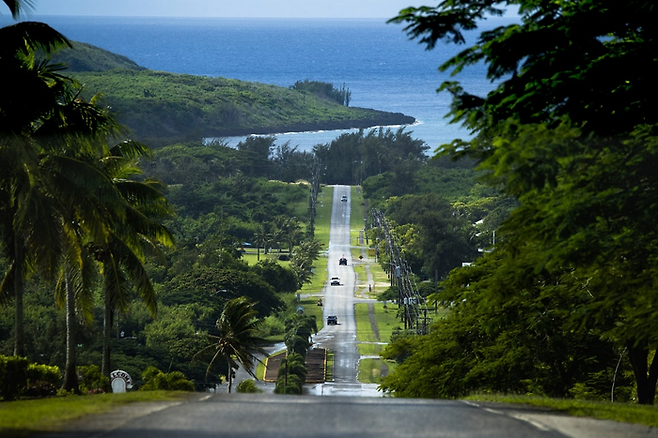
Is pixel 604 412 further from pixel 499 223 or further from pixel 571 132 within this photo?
pixel 499 223

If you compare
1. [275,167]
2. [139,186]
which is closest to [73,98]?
[139,186]

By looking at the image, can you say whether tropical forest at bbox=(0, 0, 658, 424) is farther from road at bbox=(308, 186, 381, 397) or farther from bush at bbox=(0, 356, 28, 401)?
road at bbox=(308, 186, 381, 397)

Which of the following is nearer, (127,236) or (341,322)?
(127,236)

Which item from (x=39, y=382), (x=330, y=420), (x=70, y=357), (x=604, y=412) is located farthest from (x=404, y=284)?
(x=330, y=420)

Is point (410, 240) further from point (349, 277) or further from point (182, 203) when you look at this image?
point (182, 203)

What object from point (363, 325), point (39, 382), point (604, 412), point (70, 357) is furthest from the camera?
point (363, 325)

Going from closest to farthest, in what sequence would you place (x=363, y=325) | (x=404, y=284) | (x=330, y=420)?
(x=330, y=420) → (x=363, y=325) → (x=404, y=284)
